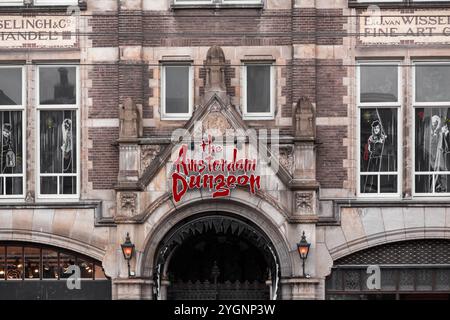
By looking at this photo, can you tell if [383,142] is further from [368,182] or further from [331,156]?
[331,156]

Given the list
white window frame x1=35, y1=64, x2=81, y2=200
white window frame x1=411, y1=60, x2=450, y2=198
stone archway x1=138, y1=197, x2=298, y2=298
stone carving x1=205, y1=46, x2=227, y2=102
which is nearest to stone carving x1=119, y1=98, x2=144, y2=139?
white window frame x1=35, y1=64, x2=81, y2=200

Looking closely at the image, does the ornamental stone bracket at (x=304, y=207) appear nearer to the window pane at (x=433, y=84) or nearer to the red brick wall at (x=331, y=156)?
the red brick wall at (x=331, y=156)

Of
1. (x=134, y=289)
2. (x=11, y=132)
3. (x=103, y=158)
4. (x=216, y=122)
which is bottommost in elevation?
(x=134, y=289)

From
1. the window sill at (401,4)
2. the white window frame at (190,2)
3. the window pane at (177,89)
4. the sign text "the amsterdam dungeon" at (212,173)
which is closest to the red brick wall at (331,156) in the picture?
the sign text "the amsterdam dungeon" at (212,173)

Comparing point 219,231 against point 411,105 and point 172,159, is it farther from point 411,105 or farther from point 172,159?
point 411,105

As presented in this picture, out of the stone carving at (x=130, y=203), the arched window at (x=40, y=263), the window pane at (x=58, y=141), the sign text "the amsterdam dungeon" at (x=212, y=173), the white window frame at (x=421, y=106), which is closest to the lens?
the sign text "the amsterdam dungeon" at (x=212, y=173)

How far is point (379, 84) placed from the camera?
121 ft

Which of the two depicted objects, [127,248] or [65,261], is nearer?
[127,248]

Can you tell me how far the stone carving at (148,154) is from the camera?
36.3 metres

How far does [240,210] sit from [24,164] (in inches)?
190

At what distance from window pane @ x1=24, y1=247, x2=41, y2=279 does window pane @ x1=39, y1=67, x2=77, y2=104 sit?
3.24 m

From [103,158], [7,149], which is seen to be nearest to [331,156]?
[103,158]

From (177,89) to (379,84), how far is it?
4.36 meters

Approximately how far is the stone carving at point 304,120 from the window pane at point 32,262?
6.21 m
